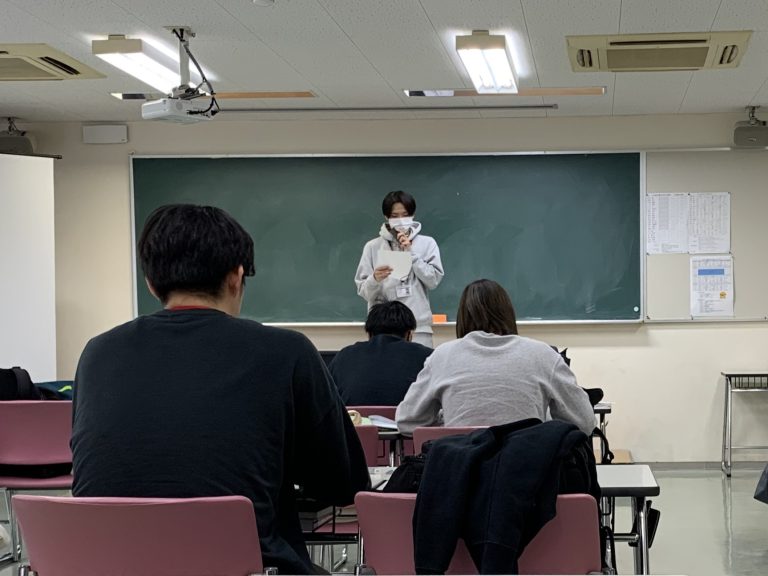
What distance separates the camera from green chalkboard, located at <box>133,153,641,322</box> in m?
7.45

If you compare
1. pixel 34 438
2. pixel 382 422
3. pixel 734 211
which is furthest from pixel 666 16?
pixel 34 438

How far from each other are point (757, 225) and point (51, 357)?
511 cm

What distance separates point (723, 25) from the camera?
4.86 m

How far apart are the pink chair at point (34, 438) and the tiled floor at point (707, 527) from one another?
1.45ft

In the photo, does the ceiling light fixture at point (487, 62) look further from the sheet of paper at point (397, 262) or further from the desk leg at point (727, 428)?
the desk leg at point (727, 428)

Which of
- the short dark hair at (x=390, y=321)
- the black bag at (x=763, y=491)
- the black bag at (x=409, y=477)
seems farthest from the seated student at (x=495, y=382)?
the black bag at (x=763, y=491)

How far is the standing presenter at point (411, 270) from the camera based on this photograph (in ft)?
20.7

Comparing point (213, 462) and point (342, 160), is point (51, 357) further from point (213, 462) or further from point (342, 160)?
point (213, 462)

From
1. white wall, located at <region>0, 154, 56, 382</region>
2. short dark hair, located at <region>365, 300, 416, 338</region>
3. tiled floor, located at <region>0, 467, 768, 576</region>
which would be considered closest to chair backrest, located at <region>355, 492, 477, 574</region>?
short dark hair, located at <region>365, 300, 416, 338</region>

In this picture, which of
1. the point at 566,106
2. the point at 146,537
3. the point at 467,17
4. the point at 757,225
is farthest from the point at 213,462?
the point at 757,225

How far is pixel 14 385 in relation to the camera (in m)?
4.80

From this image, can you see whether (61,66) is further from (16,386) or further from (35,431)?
(35,431)

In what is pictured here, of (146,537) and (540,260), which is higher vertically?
(540,260)

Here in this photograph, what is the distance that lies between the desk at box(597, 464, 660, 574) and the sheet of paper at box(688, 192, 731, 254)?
15.4ft
